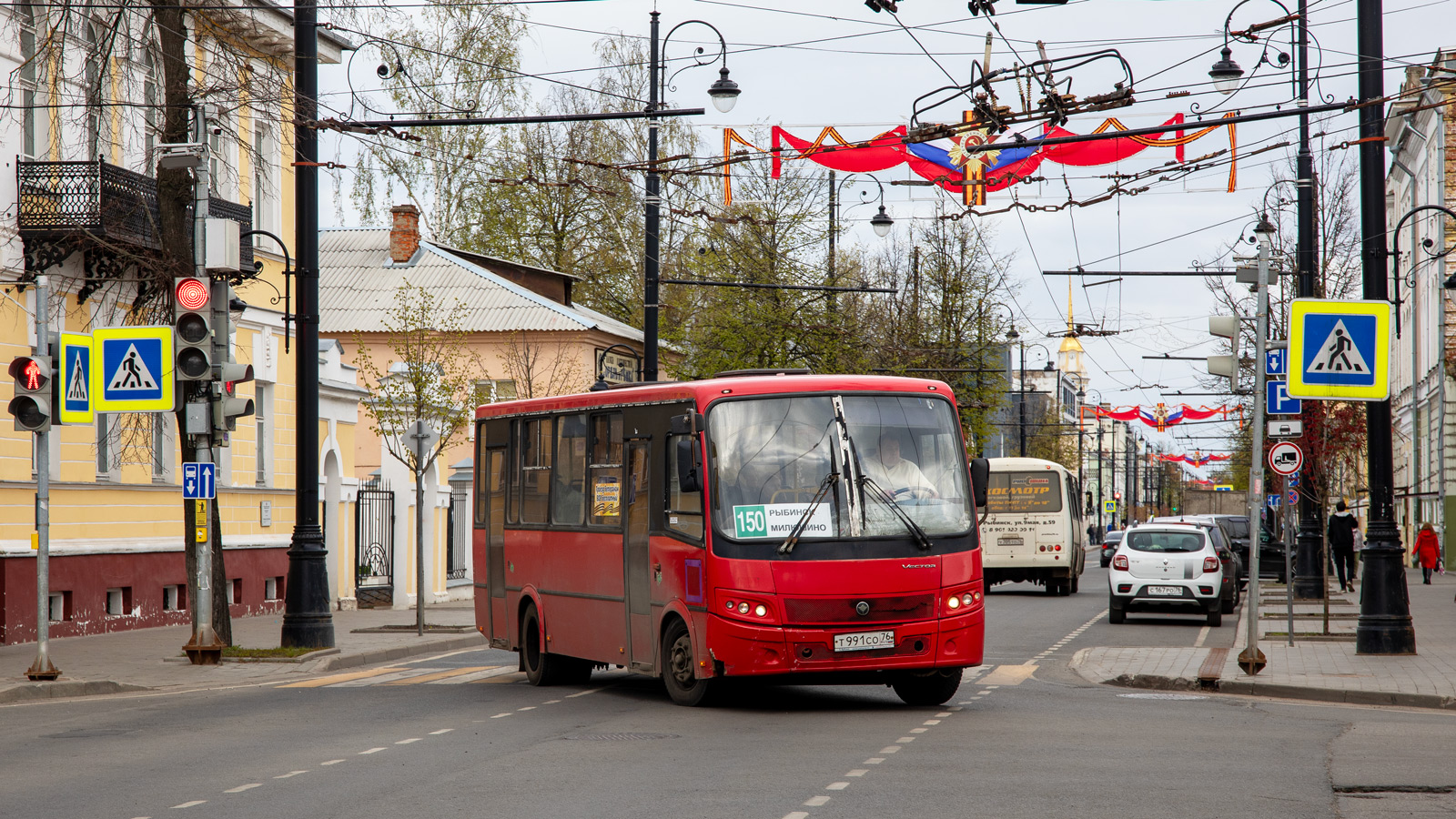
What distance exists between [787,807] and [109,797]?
3830 mm

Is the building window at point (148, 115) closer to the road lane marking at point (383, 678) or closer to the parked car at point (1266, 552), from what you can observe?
the road lane marking at point (383, 678)

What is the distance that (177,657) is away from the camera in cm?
2066

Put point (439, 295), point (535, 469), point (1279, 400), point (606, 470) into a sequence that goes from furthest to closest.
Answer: point (439, 295) < point (1279, 400) < point (535, 469) < point (606, 470)

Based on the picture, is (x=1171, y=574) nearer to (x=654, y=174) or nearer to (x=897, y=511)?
(x=654, y=174)

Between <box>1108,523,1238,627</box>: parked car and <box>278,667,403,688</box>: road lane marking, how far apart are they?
12796mm

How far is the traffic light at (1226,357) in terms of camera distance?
18453mm

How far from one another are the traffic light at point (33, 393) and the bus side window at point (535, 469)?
463 cm

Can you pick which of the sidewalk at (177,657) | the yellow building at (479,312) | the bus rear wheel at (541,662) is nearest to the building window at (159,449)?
the sidewalk at (177,657)

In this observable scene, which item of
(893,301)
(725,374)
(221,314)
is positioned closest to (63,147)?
(221,314)

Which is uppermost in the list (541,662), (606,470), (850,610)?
(606,470)

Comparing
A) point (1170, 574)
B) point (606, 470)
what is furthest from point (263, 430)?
point (606, 470)

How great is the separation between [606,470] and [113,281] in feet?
40.0

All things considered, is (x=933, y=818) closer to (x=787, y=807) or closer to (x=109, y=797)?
(x=787, y=807)

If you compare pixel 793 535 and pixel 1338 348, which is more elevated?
pixel 1338 348
